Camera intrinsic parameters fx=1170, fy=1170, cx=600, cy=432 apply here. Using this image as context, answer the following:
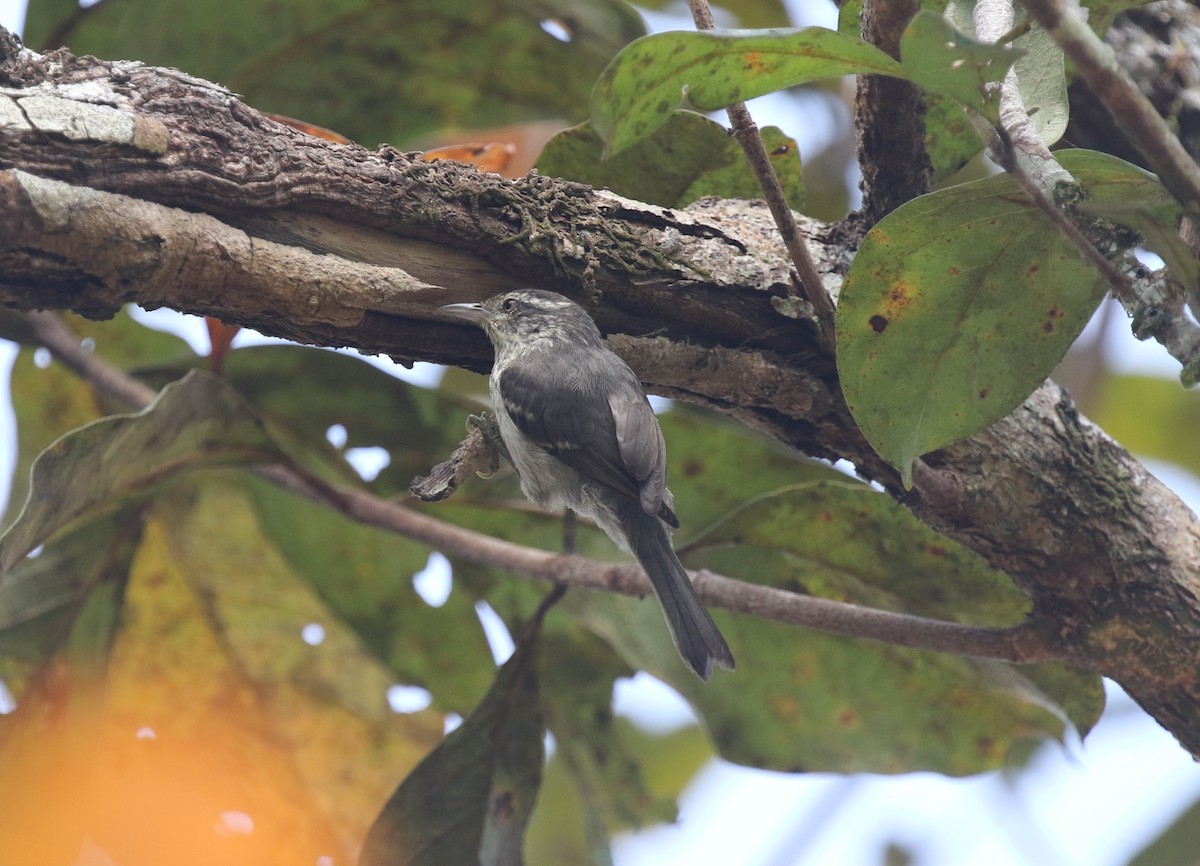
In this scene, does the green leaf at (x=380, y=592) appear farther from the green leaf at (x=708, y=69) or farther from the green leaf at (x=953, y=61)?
the green leaf at (x=953, y=61)

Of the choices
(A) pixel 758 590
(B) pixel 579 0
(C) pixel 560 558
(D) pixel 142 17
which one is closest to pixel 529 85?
(B) pixel 579 0

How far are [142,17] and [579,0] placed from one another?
4.28ft

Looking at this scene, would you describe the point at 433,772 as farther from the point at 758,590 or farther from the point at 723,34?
the point at 723,34

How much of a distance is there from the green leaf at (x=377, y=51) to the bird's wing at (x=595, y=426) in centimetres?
125

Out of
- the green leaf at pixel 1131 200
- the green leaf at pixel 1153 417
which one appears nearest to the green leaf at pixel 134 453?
the green leaf at pixel 1131 200

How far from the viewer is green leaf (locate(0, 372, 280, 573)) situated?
2.51 meters

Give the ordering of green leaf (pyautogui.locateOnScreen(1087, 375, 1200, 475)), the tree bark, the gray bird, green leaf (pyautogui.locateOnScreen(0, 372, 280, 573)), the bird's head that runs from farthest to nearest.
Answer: green leaf (pyautogui.locateOnScreen(1087, 375, 1200, 475)) < the gray bird < green leaf (pyautogui.locateOnScreen(0, 372, 280, 573)) < the bird's head < the tree bark

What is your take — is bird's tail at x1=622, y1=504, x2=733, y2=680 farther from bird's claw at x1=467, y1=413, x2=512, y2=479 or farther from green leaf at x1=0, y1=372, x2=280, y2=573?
green leaf at x1=0, y1=372, x2=280, y2=573

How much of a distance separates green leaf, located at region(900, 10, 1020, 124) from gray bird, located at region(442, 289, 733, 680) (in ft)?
3.05

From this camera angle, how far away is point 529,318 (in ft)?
8.97

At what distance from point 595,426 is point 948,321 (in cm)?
109

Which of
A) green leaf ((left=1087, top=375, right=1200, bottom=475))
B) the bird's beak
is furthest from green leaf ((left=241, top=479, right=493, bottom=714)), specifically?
green leaf ((left=1087, top=375, right=1200, bottom=475))

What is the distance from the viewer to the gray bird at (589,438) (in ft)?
8.80

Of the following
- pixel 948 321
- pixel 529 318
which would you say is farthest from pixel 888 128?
pixel 529 318
